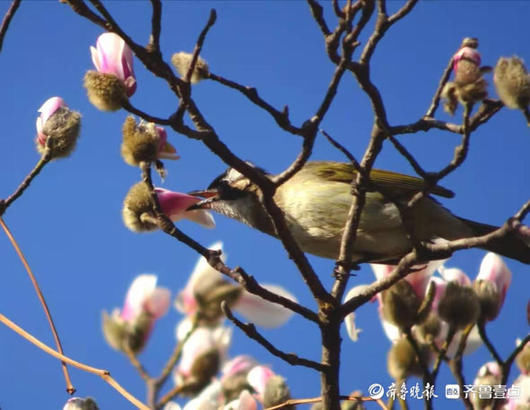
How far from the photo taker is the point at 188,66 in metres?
2.46

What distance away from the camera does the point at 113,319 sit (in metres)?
2.86

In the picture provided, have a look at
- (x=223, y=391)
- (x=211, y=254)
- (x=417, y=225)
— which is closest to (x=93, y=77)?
(x=211, y=254)

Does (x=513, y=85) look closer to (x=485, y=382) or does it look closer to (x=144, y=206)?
(x=485, y=382)

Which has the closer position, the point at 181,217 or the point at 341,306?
the point at 341,306

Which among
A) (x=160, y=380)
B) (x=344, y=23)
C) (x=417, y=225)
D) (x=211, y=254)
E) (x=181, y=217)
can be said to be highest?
(x=417, y=225)

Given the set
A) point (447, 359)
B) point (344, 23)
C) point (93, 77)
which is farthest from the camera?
point (447, 359)

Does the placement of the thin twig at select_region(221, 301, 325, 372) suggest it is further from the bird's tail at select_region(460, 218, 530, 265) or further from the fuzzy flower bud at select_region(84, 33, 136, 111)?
the bird's tail at select_region(460, 218, 530, 265)

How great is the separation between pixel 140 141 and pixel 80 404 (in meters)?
0.93

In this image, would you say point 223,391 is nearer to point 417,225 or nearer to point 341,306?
point 341,306

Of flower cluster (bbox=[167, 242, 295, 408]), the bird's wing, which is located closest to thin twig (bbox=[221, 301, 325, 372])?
flower cluster (bbox=[167, 242, 295, 408])

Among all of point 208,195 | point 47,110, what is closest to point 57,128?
point 47,110

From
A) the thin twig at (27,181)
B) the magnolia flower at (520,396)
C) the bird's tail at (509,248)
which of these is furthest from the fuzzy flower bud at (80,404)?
the bird's tail at (509,248)

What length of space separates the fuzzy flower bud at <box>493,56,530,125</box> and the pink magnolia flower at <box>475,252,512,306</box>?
1098mm

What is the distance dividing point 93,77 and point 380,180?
1.82 meters
